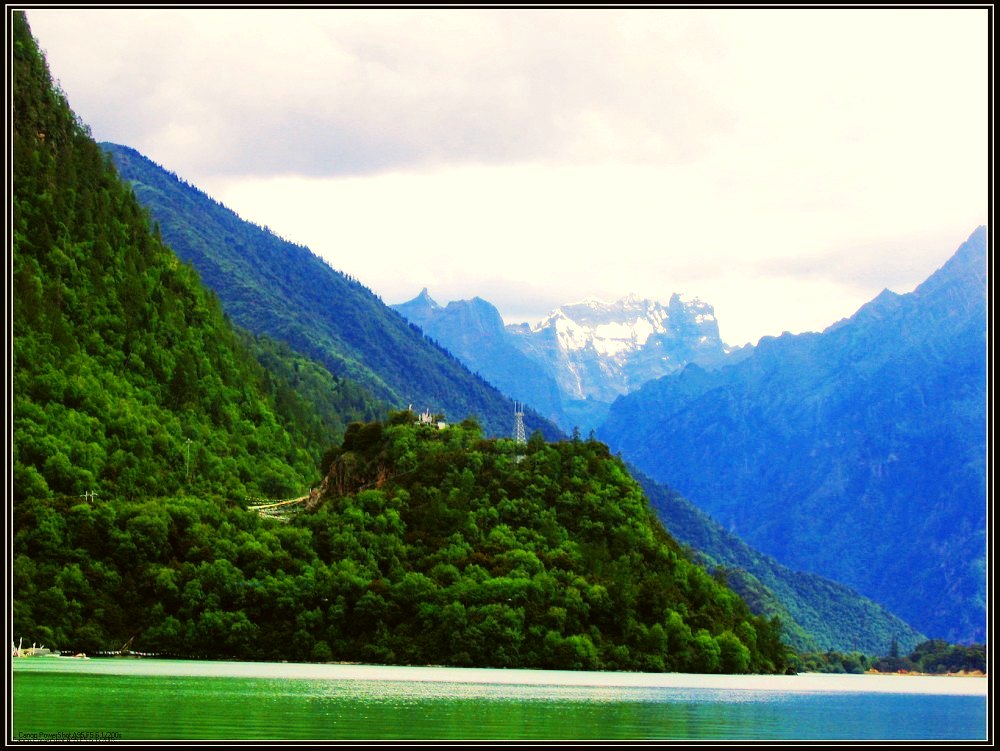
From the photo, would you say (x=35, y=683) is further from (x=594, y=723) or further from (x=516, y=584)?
(x=516, y=584)

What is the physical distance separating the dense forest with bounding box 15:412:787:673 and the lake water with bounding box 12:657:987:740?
363 inches

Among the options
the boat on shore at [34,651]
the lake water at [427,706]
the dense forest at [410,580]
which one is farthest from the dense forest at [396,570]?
the lake water at [427,706]

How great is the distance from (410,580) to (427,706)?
225 ft

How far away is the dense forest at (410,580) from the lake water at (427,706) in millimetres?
9215

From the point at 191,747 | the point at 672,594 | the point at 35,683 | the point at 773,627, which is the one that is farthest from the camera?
the point at 773,627

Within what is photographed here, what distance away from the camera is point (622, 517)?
7328 inches

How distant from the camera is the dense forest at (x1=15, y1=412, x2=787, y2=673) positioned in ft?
522

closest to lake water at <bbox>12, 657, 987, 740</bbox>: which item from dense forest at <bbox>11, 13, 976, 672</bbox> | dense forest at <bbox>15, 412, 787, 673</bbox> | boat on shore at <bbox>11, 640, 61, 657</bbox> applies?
boat on shore at <bbox>11, 640, 61, 657</bbox>

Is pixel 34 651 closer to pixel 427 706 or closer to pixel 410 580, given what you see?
pixel 410 580

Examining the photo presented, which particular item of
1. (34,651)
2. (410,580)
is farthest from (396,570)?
(34,651)

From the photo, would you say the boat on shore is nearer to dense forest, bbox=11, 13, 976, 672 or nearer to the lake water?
dense forest, bbox=11, 13, 976, 672

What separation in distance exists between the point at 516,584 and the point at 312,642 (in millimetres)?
21267

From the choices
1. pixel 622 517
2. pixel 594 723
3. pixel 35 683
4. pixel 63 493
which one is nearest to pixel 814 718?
pixel 594 723

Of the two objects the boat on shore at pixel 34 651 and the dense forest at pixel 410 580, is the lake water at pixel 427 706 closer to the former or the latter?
the boat on shore at pixel 34 651
